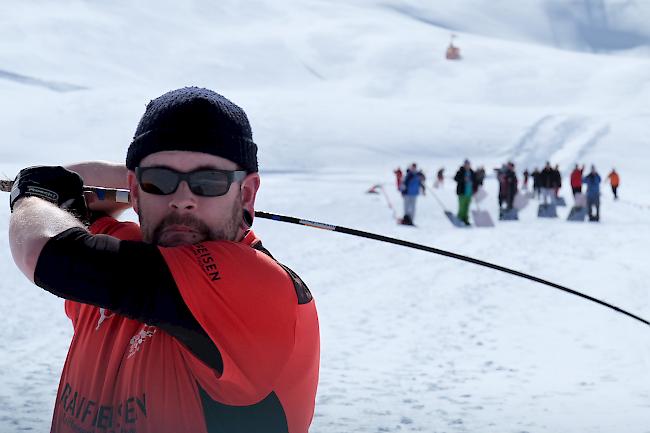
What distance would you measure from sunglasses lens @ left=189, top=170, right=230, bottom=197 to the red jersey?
115 mm

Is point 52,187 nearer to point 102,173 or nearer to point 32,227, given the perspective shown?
point 32,227

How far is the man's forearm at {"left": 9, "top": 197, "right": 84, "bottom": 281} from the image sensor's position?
1651 millimetres

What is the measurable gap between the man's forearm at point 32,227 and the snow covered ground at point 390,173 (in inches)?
124

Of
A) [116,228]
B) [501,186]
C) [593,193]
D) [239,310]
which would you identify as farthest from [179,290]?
[501,186]

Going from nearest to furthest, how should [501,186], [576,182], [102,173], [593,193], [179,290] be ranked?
[179,290], [102,173], [593,193], [501,186], [576,182]

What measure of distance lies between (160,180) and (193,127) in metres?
0.13

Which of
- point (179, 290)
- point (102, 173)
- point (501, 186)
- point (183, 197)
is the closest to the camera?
point (179, 290)

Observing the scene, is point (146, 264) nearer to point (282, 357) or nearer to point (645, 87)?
point (282, 357)

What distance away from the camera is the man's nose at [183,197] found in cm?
182

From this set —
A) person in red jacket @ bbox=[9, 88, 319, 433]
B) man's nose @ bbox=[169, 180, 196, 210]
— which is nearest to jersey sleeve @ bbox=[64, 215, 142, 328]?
person in red jacket @ bbox=[9, 88, 319, 433]

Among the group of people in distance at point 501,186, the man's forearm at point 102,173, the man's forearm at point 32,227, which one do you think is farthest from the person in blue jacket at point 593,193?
the man's forearm at point 32,227

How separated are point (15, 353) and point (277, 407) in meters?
5.23

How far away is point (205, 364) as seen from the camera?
5.72 feet

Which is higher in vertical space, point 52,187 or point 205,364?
point 52,187
